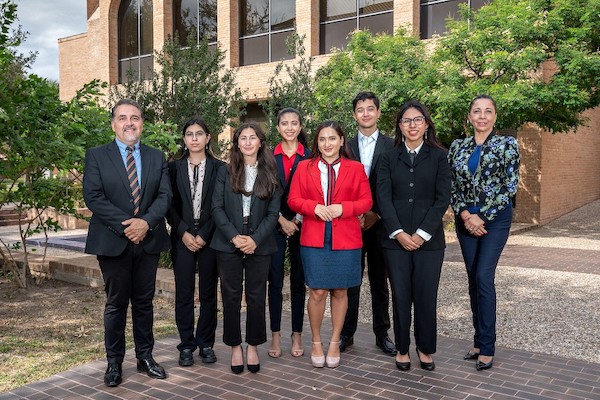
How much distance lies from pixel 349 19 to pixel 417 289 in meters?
15.0

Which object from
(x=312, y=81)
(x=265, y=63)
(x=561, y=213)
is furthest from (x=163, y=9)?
(x=561, y=213)

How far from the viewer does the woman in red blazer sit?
15.3 feet

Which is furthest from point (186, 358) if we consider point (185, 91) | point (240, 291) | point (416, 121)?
point (185, 91)

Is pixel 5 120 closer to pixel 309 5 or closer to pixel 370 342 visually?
pixel 370 342

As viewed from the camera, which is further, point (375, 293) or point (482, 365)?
point (375, 293)

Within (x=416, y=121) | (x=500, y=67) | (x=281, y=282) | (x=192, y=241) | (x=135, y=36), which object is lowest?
(x=281, y=282)

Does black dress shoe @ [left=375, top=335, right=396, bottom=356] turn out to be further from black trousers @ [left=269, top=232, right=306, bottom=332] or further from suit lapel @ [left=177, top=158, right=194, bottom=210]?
suit lapel @ [left=177, top=158, right=194, bottom=210]

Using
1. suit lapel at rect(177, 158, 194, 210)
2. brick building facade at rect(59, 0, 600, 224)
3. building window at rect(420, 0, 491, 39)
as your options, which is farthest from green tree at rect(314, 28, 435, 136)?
suit lapel at rect(177, 158, 194, 210)

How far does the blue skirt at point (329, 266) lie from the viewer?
15.3 ft

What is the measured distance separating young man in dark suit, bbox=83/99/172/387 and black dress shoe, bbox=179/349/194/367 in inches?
10.0

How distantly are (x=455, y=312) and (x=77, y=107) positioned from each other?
195 inches

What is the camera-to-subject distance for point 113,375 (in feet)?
14.3

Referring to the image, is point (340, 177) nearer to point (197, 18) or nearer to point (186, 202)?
point (186, 202)

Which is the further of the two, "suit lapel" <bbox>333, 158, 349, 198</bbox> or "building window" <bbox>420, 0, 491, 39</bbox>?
"building window" <bbox>420, 0, 491, 39</bbox>
